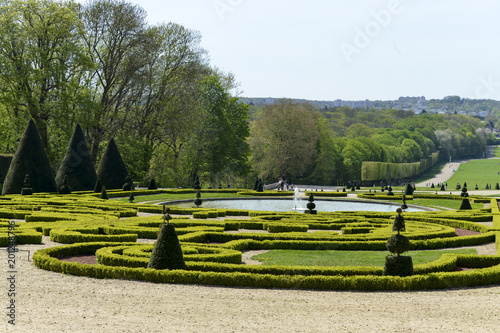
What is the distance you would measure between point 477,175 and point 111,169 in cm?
11109

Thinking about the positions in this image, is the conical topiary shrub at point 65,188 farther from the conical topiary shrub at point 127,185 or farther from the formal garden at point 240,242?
the conical topiary shrub at point 127,185

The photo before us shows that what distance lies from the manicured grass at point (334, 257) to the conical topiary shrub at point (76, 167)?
26.2 m

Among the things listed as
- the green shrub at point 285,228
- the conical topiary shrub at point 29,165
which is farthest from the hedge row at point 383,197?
the conical topiary shrub at point 29,165

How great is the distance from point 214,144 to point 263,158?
59.2ft

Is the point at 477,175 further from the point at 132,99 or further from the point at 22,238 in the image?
the point at 22,238

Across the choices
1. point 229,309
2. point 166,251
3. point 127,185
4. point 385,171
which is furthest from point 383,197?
point 385,171

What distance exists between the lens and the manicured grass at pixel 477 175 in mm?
114062

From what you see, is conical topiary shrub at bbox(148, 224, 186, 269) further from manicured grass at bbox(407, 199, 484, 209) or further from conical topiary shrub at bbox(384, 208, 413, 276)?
manicured grass at bbox(407, 199, 484, 209)

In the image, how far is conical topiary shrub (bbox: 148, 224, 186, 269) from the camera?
13241mm

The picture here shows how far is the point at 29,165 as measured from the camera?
1446 inches

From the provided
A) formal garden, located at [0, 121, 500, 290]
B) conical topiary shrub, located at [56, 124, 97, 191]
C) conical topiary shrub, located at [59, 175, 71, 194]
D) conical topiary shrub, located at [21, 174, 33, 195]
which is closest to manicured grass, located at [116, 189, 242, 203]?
formal garden, located at [0, 121, 500, 290]

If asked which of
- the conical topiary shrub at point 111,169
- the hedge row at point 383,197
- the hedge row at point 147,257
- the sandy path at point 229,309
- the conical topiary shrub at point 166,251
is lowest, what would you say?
the sandy path at point 229,309

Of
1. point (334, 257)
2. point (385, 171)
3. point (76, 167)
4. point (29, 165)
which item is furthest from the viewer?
point (385, 171)

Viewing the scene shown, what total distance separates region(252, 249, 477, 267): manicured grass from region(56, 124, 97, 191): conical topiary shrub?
85.9 ft
